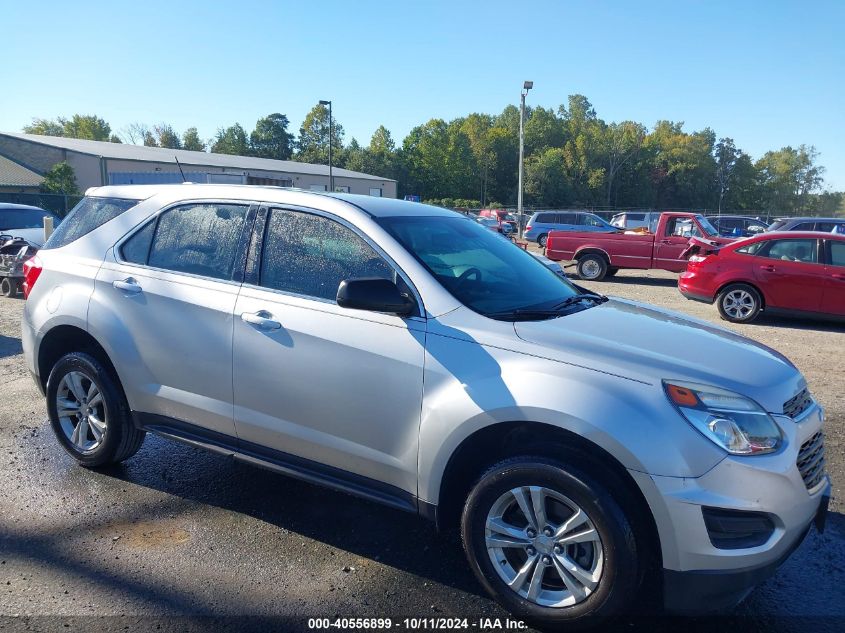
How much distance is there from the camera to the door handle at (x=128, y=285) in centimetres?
389

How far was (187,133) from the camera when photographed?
109625mm

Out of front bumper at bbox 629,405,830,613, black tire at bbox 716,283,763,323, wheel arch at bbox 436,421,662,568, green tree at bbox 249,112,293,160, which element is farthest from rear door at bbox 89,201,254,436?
green tree at bbox 249,112,293,160

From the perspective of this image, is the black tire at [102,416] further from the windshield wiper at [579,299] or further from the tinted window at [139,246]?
the windshield wiper at [579,299]

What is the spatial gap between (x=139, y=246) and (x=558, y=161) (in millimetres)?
86153

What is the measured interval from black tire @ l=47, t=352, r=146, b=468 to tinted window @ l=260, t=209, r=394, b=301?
1401mm

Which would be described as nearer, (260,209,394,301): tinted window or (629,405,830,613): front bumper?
(629,405,830,613): front bumper

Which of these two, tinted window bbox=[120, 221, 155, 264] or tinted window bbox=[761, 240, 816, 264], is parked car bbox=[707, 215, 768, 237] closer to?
tinted window bbox=[761, 240, 816, 264]

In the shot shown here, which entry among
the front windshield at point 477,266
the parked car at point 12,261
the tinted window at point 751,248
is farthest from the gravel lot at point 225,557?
the parked car at point 12,261

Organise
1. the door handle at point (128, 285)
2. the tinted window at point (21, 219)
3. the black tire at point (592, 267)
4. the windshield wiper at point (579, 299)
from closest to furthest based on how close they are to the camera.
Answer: the windshield wiper at point (579, 299) → the door handle at point (128, 285) → the tinted window at point (21, 219) → the black tire at point (592, 267)

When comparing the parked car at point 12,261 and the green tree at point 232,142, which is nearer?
the parked car at point 12,261

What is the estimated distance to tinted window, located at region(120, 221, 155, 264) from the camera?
13.2ft

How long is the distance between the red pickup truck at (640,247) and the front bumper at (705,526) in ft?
47.5

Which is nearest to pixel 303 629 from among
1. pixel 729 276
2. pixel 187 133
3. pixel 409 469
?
pixel 409 469

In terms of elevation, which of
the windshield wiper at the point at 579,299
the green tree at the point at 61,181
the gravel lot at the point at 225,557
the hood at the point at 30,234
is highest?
the green tree at the point at 61,181
